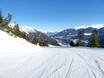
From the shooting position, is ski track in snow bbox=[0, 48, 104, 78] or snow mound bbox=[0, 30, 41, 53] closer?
ski track in snow bbox=[0, 48, 104, 78]

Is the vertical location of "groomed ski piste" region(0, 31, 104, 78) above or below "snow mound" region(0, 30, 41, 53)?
below

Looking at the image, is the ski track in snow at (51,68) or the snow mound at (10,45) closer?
the ski track in snow at (51,68)

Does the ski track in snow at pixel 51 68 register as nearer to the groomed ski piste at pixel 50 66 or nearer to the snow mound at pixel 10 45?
the groomed ski piste at pixel 50 66

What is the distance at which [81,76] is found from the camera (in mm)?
8031

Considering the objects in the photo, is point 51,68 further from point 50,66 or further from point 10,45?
point 10,45

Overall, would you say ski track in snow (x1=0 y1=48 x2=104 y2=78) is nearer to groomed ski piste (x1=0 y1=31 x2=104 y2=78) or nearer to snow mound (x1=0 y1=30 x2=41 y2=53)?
groomed ski piste (x1=0 y1=31 x2=104 y2=78)

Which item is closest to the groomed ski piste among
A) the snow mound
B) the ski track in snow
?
the ski track in snow

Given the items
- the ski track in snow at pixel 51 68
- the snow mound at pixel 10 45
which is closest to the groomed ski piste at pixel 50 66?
the ski track in snow at pixel 51 68

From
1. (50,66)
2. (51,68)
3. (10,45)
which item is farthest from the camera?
(10,45)

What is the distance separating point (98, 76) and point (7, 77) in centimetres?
363

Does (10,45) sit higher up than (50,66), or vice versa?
(10,45)

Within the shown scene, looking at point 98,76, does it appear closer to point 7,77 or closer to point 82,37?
point 7,77

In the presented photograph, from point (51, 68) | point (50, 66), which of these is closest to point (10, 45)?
point (50, 66)

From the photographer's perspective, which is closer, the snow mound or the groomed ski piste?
the groomed ski piste
